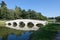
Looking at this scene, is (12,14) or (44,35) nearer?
(44,35)

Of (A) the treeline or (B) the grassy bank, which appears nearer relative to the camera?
(B) the grassy bank

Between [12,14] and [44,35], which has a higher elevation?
[12,14]

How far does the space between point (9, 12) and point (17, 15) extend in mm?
6667

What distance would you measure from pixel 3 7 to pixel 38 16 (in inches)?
750

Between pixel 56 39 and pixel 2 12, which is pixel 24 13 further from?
pixel 56 39

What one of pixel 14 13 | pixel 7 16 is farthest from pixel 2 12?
pixel 14 13

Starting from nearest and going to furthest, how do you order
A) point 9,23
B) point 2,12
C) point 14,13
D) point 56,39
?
point 56,39 → point 9,23 → point 2,12 → point 14,13

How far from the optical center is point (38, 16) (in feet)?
296

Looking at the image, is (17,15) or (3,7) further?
(17,15)

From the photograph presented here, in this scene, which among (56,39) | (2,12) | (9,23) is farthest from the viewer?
(2,12)

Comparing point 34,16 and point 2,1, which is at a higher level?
point 2,1

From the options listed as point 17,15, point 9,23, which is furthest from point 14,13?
point 9,23

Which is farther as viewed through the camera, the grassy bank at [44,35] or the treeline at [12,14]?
the treeline at [12,14]

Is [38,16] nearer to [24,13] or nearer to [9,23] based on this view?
[24,13]
